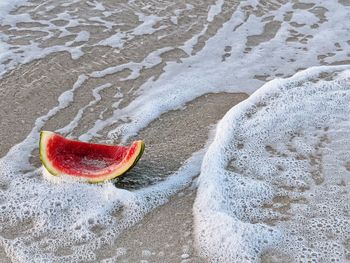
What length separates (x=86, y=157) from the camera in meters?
3.80

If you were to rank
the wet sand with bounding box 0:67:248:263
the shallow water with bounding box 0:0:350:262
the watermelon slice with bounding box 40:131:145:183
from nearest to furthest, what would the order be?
the wet sand with bounding box 0:67:248:263, the shallow water with bounding box 0:0:350:262, the watermelon slice with bounding box 40:131:145:183

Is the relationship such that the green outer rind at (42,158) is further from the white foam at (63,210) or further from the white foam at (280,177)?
the white foam at (280,177)

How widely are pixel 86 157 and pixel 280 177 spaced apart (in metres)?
1.32

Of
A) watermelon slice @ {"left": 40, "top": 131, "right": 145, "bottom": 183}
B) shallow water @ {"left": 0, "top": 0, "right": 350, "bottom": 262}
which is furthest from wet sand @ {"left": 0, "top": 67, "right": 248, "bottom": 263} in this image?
watermelon slice @ {"left": 40, "top": 131, "right": 145, "bottom": 183}

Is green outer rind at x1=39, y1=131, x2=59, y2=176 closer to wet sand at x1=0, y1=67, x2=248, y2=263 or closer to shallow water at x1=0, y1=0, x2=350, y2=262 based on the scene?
shallow water at x1=0, y1=0, x2=350, y2=262

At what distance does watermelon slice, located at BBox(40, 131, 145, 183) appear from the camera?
11.7ft

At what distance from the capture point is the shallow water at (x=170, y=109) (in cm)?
329

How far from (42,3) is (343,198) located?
13.2ft

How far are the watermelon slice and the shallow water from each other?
0.10 metres

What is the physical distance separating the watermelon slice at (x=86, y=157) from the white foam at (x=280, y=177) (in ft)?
1.67

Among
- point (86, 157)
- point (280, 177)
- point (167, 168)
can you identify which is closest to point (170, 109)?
point (167, 168)

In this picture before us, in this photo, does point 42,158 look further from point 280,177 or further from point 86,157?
point 280,177

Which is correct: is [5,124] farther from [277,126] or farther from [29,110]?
[277,126]

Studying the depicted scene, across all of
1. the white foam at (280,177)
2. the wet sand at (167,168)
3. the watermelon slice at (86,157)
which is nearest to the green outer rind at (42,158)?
the watermelon slice at (86,157)
